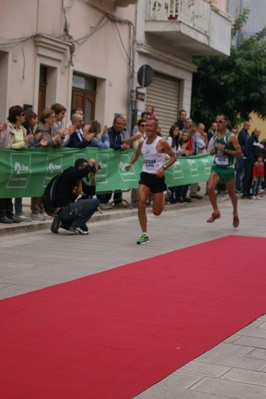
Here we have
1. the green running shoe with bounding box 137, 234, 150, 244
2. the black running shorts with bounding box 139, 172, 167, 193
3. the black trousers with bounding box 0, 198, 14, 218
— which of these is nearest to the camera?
the green running shoe with bounding box 137, 234, 150, 244

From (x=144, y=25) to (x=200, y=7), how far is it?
7.97 ft

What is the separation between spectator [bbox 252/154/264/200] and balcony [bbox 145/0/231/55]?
494 centimetres

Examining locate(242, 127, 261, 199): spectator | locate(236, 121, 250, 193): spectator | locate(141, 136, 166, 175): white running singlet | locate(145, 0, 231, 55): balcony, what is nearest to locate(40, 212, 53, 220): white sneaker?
locate(141, 136, 166, 175): white running singlet

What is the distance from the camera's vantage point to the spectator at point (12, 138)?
14.2 meters

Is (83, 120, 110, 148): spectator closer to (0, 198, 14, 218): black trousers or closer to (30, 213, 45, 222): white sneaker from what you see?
(30, 213, 45, 222): white sneaker

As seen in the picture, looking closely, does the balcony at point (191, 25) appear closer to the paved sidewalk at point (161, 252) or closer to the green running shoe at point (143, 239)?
the paved sidewalk at point (161, 252)

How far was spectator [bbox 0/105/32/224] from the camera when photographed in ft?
46.5

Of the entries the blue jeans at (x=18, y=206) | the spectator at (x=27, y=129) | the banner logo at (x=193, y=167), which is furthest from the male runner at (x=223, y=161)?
the banner logo at (x=193, y=167)

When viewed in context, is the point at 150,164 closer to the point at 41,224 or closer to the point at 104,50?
the point at 41,224

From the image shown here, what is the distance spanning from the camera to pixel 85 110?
79.0ft

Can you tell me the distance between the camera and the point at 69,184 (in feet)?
46.3

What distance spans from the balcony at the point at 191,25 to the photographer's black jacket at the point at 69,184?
12.7m

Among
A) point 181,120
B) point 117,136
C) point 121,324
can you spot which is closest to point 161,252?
point 121,324

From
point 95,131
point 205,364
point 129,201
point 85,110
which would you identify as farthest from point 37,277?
point 85,110
